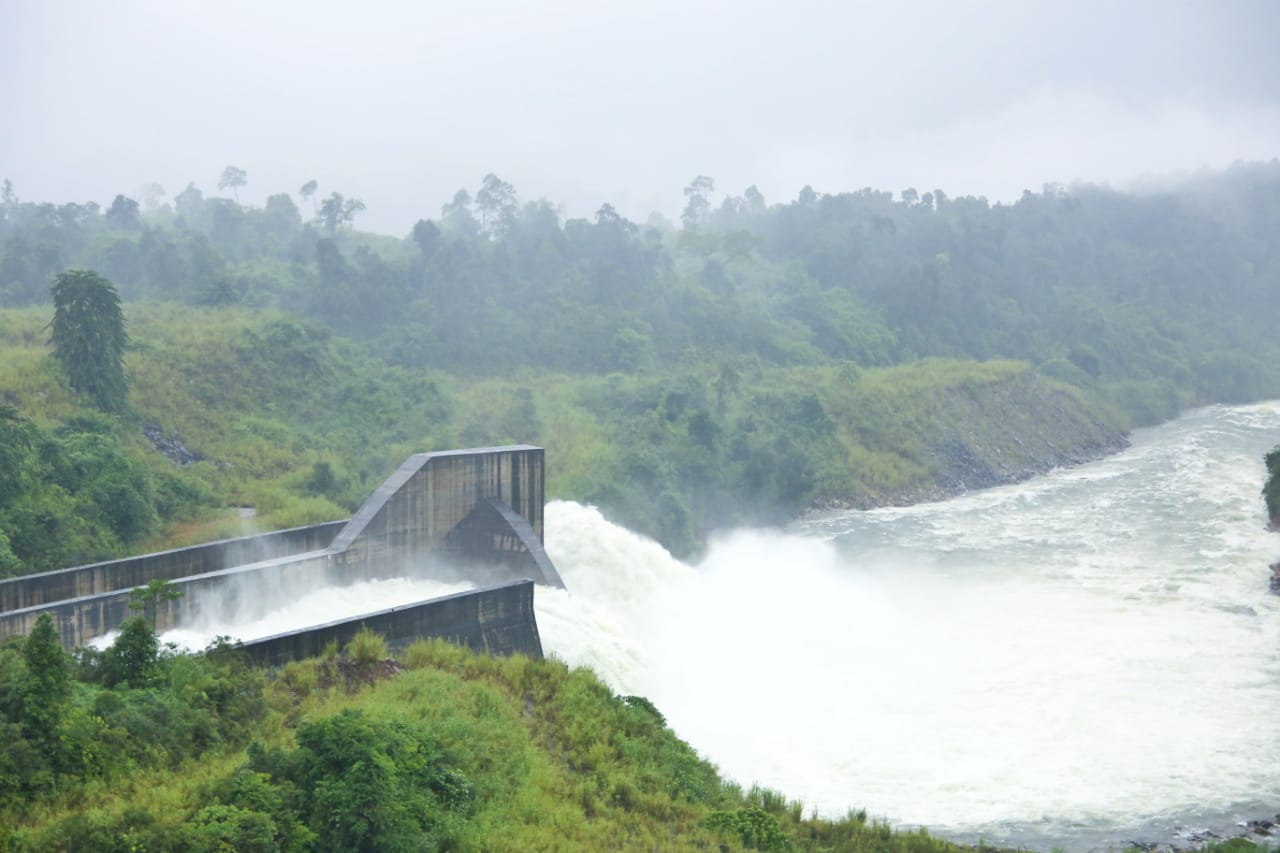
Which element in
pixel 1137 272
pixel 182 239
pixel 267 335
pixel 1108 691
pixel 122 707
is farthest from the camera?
pixel 1137 272

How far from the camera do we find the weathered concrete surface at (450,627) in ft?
50.8

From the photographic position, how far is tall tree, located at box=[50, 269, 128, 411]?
99.9 feet

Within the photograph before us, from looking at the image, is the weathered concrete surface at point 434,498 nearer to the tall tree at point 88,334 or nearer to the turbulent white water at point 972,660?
the turbulent white water at point 972,660

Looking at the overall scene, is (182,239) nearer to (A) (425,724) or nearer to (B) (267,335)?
(B) (267,335)

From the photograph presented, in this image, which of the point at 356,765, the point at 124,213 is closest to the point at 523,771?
the point at 356,765

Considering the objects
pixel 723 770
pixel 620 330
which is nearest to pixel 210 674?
pixel 723 770

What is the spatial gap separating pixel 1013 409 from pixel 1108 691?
36522 millimetres

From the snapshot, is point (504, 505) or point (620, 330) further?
point (620, 330)

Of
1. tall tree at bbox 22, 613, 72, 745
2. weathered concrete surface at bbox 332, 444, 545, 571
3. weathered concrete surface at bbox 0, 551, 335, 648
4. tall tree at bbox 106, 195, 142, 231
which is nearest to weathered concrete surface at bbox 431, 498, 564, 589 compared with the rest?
weathered concrete surface at bbox 332, 444, 545, 571

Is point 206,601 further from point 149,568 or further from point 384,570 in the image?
point 384,570

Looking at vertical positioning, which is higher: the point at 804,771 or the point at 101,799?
the point at 101,799

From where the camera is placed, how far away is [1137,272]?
83750 millimetres

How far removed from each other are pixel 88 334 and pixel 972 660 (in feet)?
78.4

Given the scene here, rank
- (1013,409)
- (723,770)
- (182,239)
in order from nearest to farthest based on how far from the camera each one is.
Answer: (723,770) < (1013,409) < (182,239)
